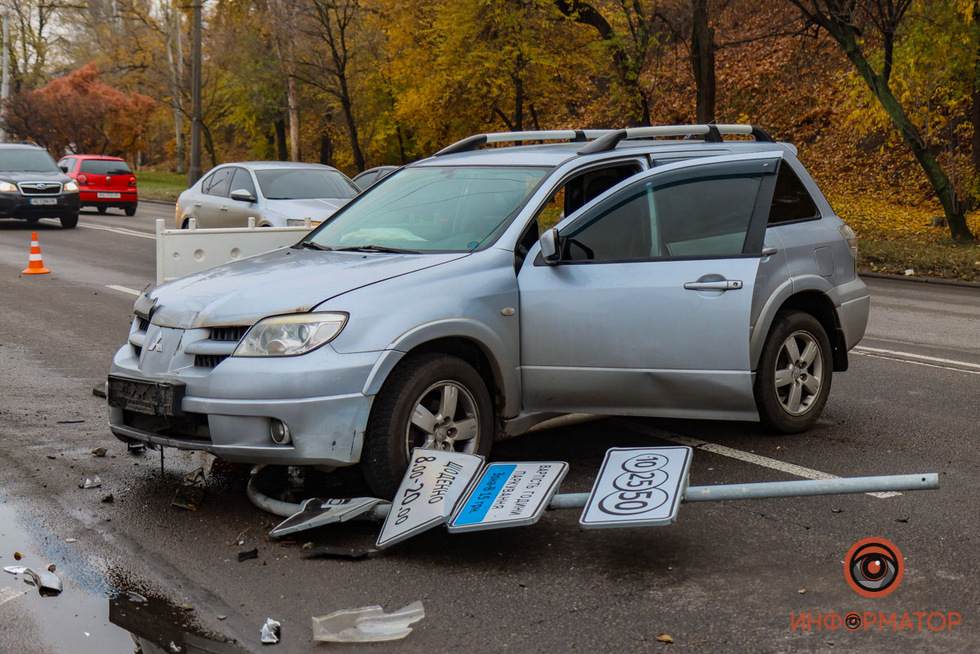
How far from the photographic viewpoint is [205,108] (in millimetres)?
60188

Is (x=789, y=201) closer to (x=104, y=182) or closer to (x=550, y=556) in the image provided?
(x=550, y=556)

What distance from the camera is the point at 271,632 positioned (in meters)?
3.82

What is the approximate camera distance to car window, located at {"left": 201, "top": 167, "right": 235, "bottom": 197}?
636 inches

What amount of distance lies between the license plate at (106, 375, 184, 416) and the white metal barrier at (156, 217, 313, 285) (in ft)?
10.8

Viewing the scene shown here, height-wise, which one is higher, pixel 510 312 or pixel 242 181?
pixel 242 181

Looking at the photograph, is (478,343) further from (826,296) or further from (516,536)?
(826,296)

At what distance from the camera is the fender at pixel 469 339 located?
4.93 m

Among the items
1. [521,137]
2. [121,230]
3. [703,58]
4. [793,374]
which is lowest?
[121,230]

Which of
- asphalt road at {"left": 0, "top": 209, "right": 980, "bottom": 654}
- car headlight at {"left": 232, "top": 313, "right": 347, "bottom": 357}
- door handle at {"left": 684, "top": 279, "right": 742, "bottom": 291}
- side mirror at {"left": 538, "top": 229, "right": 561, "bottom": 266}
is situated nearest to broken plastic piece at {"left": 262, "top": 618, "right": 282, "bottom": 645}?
asphalt road at {"left": 0, "top": 209, "right": 980, "bottom": 654}

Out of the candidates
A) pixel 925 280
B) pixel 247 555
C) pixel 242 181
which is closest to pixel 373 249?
pixel 247 555

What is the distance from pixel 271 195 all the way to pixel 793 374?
10252 mm

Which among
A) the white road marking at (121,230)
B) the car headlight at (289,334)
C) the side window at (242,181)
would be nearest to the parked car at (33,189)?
the white road marking at (121,230)

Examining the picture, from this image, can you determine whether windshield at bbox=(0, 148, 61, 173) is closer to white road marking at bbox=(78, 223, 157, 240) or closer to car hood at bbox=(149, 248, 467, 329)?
white road marking at bbox=(78, 223, 157, 240)

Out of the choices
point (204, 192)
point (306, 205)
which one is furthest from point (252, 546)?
point (204, 192)
